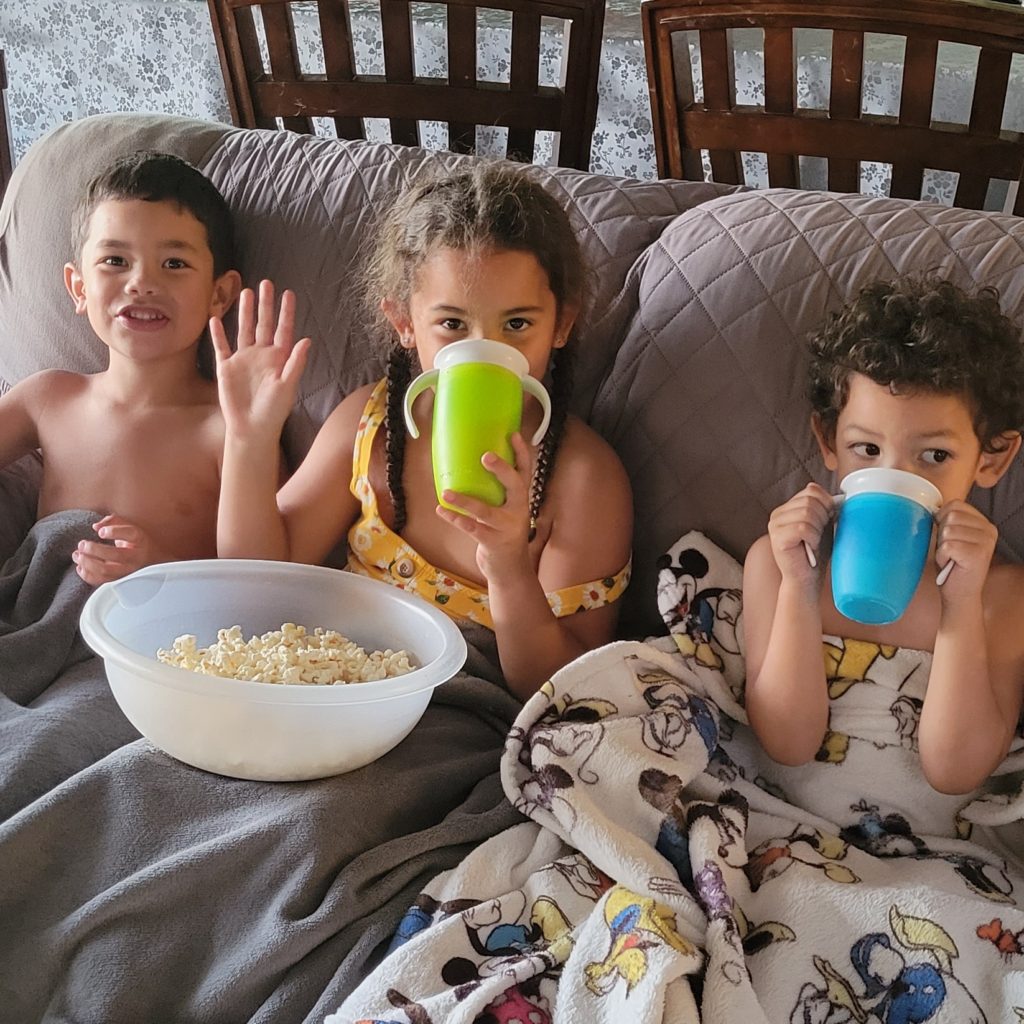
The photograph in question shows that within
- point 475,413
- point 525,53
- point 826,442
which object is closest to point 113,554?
point 475,413

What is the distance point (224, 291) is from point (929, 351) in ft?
3.14

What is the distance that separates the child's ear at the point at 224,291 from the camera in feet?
5.34

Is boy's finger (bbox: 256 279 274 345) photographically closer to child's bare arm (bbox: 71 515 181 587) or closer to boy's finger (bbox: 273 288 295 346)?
boy's finger (bbox: 273 288 295 346)

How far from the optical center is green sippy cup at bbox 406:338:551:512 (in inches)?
43.9

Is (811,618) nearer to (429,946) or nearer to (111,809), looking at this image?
(429,946)

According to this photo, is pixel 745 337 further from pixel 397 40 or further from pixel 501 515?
pixel 397 40

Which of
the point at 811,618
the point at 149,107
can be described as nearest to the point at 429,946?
the point at 811,618

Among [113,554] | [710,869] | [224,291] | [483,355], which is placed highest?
[483,355]

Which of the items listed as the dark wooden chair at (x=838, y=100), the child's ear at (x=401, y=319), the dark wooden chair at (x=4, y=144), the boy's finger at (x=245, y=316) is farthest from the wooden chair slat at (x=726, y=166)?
the dark wooden chair at (x=4, y=144)

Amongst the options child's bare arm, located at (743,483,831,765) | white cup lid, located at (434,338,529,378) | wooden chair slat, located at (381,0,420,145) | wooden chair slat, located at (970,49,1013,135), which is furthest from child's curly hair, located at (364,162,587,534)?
wooden chair slat, located at (970,49,1013,135)

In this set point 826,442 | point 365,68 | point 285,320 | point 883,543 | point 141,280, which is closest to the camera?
point 883,543

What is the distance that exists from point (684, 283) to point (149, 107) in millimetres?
1567

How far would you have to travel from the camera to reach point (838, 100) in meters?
1.77

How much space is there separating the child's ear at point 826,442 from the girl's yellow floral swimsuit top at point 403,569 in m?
0.27
